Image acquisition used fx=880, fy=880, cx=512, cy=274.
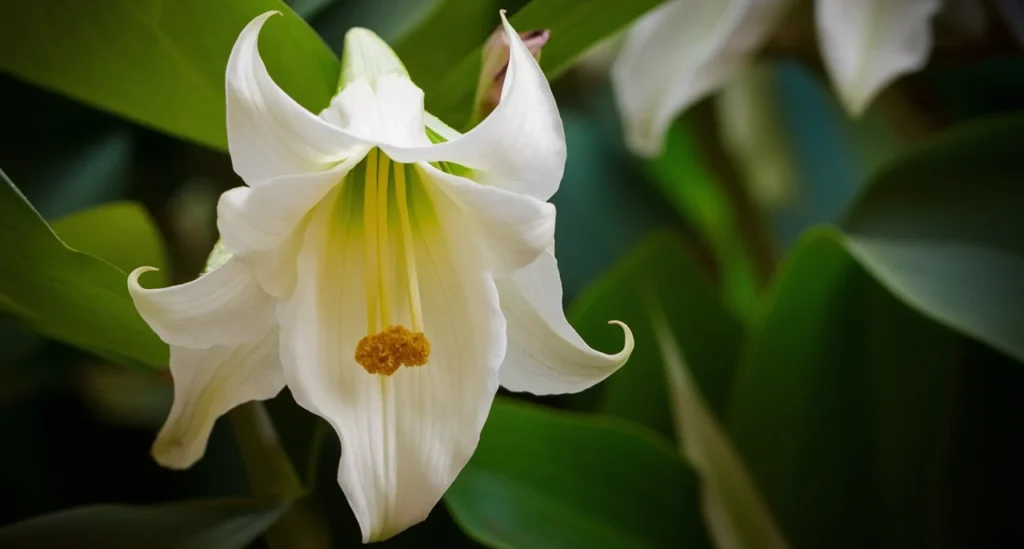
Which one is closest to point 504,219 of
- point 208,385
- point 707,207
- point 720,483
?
point 208,385

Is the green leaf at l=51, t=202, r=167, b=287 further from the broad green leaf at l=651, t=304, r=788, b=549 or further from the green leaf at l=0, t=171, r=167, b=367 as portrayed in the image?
the broad green leaf at l=651, t=304, r=788, b=549

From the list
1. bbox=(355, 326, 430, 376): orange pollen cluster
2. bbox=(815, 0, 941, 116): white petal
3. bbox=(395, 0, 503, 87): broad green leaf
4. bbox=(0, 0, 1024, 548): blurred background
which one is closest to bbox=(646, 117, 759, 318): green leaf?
bbox=(0, 0, 1024, 548): blurred background

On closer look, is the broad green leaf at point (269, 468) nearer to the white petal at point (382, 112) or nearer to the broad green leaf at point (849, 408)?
the white petal at point (382, 112)

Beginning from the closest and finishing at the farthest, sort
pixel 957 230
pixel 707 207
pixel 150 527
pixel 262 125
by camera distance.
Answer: pixel 262 125 → pixel 150 527 → pixel 957 230 → pixel 707 207

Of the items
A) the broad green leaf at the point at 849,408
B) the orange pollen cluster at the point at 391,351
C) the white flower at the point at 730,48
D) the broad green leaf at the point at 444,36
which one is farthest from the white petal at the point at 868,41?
the orange pollen cluster at the point at 391,351

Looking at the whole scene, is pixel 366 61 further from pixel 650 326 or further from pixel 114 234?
pixel 650 326

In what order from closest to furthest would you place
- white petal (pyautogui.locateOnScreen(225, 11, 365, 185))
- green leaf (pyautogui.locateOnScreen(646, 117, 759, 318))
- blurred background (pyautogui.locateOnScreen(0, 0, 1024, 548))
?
white petal (pyautogui.locateOnScreen(225, 11, 365, 185)) → blurred background (pyautogui.locateOnScreen(0, 0, 1024, 548)) → green leaf (pyautogui.locateOnScreen(646, 117, 759, 318))
